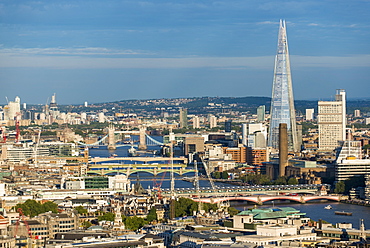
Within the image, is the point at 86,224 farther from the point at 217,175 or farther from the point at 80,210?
the point at 217,175

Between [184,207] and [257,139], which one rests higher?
[257,139]

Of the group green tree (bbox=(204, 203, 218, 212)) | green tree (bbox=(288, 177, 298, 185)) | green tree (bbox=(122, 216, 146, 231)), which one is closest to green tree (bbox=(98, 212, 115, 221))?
green tree (bbox=(122, 216, 146, 231))

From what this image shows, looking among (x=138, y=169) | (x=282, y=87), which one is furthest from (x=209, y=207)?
(x=282, y=87)

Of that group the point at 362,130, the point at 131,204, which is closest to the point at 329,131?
the point at 362,130

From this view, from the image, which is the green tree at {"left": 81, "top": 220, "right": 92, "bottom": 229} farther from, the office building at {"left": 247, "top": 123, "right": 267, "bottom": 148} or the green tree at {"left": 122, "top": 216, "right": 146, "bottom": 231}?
the office building at {"left": 247, "top": 123, "right": 267, "bottom": 148}

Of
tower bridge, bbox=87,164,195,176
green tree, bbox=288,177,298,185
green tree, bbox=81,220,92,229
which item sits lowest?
green tree, bbox=81,220,92,229
